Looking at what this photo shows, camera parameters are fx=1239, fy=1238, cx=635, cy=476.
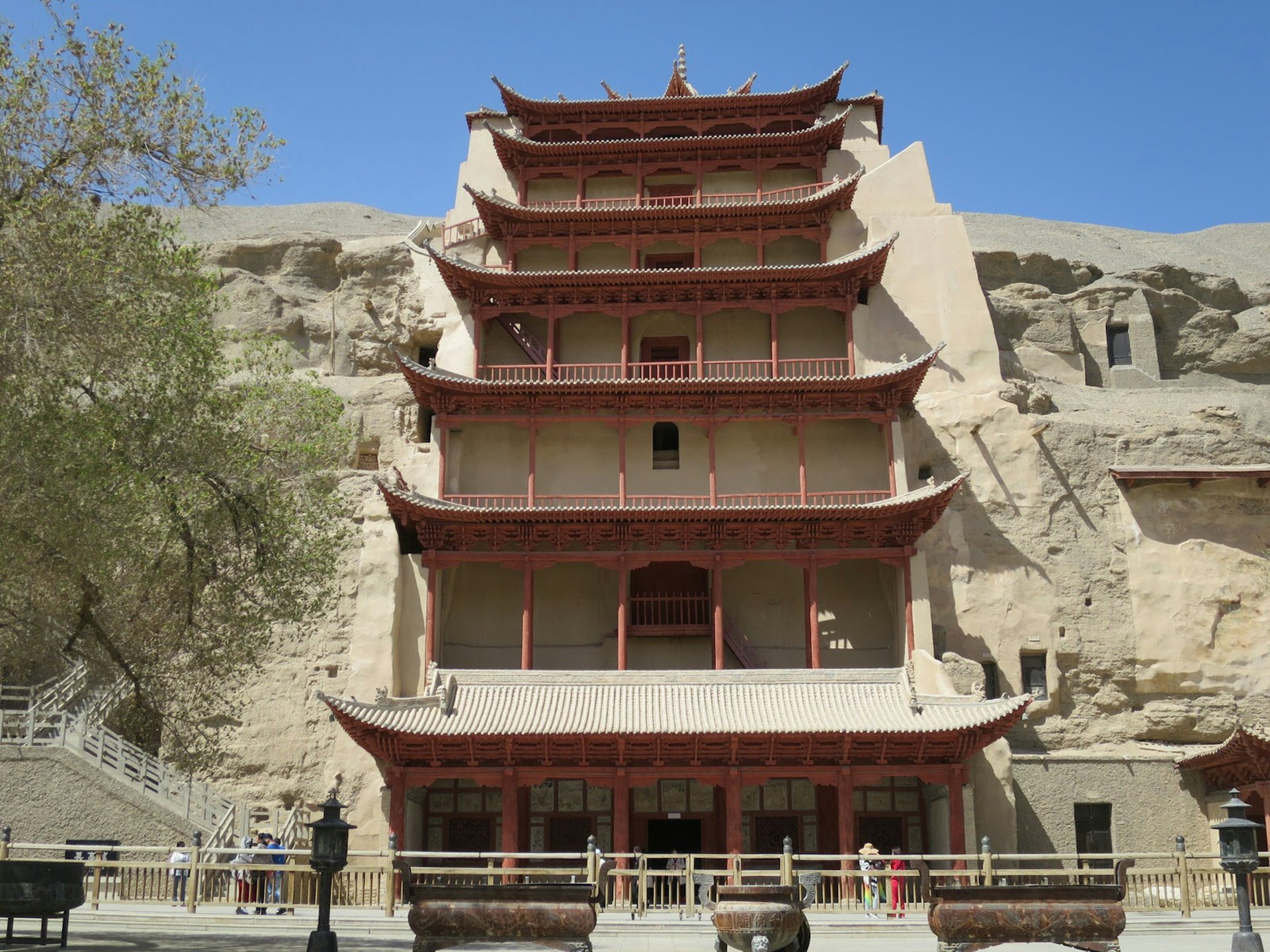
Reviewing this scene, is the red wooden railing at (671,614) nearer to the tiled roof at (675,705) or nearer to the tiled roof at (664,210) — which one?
the tiled roof at (675,705)

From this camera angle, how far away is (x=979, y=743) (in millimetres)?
23984

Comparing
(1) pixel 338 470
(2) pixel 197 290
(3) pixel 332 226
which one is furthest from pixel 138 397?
(3) pixel 332 226

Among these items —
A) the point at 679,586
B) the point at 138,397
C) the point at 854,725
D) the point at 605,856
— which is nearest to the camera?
the point at 138,397

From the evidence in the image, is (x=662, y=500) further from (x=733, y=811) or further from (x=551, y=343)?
(x=733, y=811)

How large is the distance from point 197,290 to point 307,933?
8762mm

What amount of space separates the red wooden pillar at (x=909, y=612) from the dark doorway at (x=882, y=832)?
139 inches

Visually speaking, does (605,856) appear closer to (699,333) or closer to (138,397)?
(138,397)

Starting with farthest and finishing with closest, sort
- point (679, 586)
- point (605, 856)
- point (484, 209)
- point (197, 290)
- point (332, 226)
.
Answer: point (332, 226), point (484, 209), point (679, 586), point (605, 856), point (197, 290)

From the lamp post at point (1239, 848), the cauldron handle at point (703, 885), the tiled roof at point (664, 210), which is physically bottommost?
the cauldron handle at point (703, 885)

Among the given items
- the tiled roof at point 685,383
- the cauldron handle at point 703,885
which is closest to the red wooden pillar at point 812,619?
the tiled roof at point 685,383

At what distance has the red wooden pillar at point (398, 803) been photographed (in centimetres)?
2380

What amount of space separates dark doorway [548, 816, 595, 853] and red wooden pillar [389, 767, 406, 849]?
337 centimetres

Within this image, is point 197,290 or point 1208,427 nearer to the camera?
point 197,290

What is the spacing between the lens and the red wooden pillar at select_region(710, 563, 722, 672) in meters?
27.3
